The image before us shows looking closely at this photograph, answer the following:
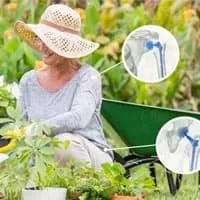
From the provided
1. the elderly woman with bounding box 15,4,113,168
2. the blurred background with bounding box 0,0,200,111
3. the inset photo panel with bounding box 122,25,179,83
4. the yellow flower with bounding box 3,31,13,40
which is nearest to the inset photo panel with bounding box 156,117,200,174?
the elderly woman with bounding box 15,4,113,168

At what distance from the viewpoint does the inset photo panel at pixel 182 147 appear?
16.9ft

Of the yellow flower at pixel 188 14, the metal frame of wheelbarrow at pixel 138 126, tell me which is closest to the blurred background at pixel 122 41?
the yellow flower at pixel 188 14

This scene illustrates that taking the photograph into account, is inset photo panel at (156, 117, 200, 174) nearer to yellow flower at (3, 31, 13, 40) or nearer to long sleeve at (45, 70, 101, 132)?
long sleeve at (45, 70, 101, 132)

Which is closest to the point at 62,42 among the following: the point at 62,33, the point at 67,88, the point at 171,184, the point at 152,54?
the point at 62,33

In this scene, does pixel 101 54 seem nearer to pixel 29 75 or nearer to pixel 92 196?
pixel 29 75

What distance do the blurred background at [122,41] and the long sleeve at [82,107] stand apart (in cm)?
207

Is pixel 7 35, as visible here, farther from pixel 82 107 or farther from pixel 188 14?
pixel 82 107

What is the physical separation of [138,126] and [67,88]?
86 cm

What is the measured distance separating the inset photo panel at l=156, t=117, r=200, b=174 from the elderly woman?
329mm

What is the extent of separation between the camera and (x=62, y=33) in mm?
5332

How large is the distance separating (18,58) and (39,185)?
3.21 metres

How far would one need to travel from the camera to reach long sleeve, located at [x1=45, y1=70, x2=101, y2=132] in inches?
199

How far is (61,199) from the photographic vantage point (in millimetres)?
4480

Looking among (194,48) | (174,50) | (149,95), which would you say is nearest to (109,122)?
(174,50)
